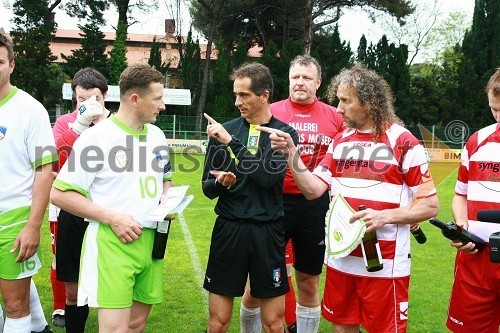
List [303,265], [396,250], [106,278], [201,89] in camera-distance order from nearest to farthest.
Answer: [106,278] → [396,250] → [303,265] → [201,89]

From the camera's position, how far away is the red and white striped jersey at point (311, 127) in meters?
4.61

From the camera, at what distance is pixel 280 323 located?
11.8ft

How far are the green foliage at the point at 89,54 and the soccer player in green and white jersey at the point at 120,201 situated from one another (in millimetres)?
35246

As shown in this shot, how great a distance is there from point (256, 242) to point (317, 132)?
155 cm

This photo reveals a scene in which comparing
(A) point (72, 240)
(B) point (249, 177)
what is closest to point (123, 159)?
(B) point (249, 177)

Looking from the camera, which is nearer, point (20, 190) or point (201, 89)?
point (20, 190)

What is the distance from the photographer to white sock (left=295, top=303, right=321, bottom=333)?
4.46m

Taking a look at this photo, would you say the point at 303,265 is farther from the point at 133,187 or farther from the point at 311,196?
the point at 133,187

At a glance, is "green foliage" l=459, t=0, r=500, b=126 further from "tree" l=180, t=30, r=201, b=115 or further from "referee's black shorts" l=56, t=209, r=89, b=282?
"referee's black shorts" l=56, t=209, r=89, b=282

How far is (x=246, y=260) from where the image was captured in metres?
3.50

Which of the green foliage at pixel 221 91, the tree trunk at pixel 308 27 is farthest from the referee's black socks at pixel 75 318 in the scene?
the green foliage at pixel 221 91

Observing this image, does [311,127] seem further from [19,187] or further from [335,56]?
[335,56]

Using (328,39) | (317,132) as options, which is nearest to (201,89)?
(328,39)

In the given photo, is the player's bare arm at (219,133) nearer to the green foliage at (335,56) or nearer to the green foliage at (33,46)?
the green foliage at (335,56)
